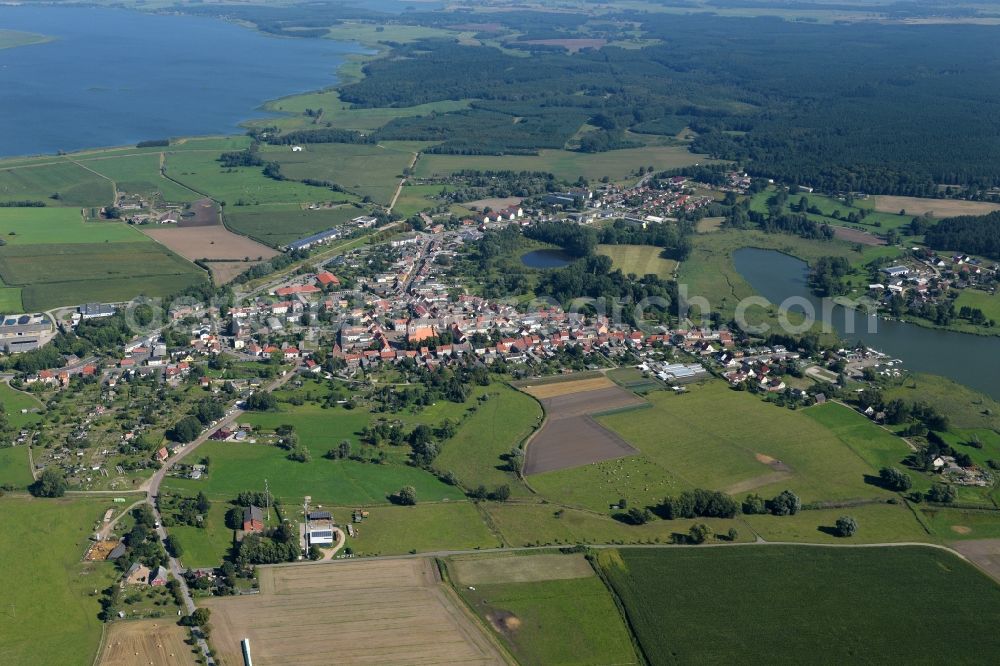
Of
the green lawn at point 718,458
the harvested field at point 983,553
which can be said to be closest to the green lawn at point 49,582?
the green lawn at point 718,458

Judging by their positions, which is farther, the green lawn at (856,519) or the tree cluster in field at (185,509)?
the green lawn at (856,519)

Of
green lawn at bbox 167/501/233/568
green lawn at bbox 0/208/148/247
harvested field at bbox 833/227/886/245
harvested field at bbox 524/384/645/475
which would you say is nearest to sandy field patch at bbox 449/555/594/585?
harvested field at bbox 524/384/645/475

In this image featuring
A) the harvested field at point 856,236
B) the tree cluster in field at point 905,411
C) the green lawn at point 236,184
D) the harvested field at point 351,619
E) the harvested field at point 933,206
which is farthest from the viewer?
the green lawn at point 236,184

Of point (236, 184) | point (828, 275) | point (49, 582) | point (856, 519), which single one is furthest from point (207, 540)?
point (236, 184)

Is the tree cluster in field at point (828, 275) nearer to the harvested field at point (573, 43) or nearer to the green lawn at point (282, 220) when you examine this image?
the green lawn at point (282, 220)

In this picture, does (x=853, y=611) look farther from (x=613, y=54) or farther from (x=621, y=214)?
(x=613, y=54)

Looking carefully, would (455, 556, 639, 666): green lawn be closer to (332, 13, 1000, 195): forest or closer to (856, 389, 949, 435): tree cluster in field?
(856, 389, 949, 435): tree cluster in field
